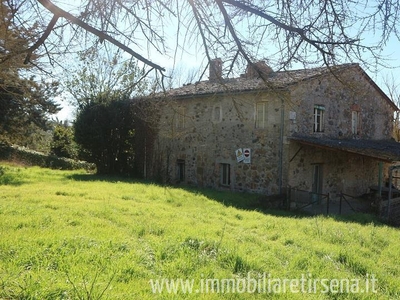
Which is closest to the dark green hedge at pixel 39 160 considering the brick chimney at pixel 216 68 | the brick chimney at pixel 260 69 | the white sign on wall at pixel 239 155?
the white sign on wall at pixel 239 155

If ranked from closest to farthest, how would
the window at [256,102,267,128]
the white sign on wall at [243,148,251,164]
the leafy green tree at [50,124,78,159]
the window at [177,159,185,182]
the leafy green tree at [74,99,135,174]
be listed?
1. the window at [256,102,267,128]
2. the white sign on wall at [243,148,251,164]
3. the window at [177,159,185,182]
4. the leafy green tree at [74,99,135,174]
5. the leafy green tree at [50,124,78,159]

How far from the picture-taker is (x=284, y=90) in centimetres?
423

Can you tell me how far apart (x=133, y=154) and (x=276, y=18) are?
16.5 meters

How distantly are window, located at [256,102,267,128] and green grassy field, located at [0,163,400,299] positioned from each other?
6.49 metres

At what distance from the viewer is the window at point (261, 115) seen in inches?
536

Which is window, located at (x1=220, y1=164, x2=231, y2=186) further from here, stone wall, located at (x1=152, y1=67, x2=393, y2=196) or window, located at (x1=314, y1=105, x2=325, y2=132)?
window, located at (x1=314, y1=105, x2=325, y2=132)

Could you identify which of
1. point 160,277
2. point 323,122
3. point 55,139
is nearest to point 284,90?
point 160,277

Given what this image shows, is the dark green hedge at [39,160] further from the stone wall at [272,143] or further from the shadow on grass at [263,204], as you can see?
the shadow on grass at [263,204]

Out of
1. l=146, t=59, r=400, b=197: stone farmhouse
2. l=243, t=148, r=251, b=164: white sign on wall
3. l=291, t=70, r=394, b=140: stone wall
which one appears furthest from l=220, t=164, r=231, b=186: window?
l=291, t=70, r=394, b=140: stone wall

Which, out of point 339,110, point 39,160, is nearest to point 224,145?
point 339,110

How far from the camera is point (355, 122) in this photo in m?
16.6

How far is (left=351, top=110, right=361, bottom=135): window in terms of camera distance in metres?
16.4

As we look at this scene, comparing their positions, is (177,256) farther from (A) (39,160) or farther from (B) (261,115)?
(A) (39,160)

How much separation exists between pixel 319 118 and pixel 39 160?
59.1 ft
